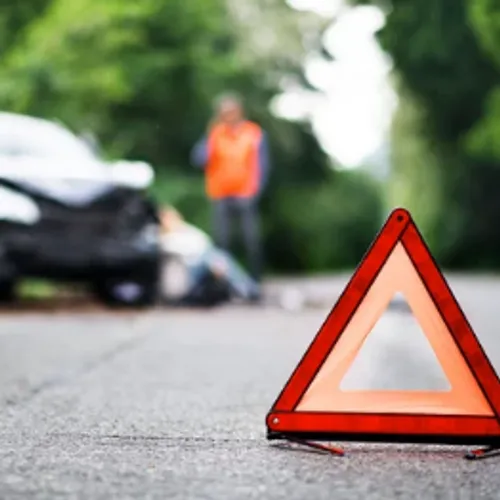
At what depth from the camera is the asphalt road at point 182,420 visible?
13.6 ft

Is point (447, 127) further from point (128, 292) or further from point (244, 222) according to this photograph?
point (128, 292)

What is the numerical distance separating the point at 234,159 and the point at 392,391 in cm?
1114

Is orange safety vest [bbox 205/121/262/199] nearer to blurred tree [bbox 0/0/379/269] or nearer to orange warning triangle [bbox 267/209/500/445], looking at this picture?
blurred tree [bbox 0/0/379/269]

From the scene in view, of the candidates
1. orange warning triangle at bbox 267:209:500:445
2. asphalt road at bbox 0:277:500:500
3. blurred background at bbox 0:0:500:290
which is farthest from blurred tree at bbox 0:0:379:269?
orange warning triangle at bbox 267:209:500:445

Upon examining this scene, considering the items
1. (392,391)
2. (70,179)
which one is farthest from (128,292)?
(392,391)

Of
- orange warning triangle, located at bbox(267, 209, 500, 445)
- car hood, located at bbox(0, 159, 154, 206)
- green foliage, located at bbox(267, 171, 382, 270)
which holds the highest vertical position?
orange warning triangle, located at bbox(267, 209, 500, 445)

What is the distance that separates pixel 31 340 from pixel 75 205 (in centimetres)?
339

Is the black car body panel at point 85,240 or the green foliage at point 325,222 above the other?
the black car body panel at point 85,240

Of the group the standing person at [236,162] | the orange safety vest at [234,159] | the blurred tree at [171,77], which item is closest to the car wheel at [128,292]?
the standing person at [236,162]

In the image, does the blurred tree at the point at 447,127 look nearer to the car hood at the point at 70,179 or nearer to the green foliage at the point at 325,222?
the green foliage at the point at 325,222

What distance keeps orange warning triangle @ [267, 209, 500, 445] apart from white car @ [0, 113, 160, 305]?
8.33 m

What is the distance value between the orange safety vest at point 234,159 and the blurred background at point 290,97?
11.3ft

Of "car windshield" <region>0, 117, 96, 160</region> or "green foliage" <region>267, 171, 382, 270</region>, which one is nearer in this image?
"car windshield" <region>0, 117, 96, 160</region>

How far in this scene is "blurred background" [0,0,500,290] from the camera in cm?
1898
